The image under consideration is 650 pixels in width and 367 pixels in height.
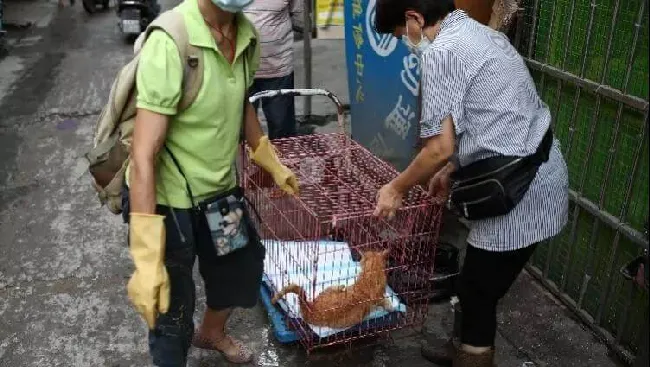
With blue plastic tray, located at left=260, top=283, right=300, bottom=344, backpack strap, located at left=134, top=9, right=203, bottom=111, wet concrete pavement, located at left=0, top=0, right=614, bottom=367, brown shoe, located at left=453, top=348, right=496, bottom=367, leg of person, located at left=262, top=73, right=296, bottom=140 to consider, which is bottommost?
wet concrete pavement, located at left=0, top=0, right=614, bottom=367

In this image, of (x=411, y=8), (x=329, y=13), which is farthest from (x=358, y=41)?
(x=411, y=8)

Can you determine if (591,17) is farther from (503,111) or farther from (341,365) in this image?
(341,365)

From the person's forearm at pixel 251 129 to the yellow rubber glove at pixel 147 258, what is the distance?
761 mm

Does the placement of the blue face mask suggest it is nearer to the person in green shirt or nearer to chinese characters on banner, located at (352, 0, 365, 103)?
the person in green shirt

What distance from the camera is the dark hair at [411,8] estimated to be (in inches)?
87.0

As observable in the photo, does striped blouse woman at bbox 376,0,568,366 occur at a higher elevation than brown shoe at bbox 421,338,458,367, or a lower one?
higher

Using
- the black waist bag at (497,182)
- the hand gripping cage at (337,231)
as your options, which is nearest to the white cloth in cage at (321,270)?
the hand gripping cage at (337,231)

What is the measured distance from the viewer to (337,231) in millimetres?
2984

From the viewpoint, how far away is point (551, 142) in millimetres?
2363

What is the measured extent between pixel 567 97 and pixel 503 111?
1248mm

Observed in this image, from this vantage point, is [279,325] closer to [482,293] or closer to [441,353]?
[441,353]

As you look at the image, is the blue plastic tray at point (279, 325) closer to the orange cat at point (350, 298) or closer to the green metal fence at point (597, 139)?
the orange cat at point (350, 298)

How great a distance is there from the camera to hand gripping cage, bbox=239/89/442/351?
2750 millimetres

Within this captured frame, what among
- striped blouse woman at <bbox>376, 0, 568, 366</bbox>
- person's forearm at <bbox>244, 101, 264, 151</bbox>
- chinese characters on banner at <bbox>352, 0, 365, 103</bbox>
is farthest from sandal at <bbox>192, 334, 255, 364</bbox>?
chinese characters on banner at <bbox>352, 0, 365, 103</bbox>
